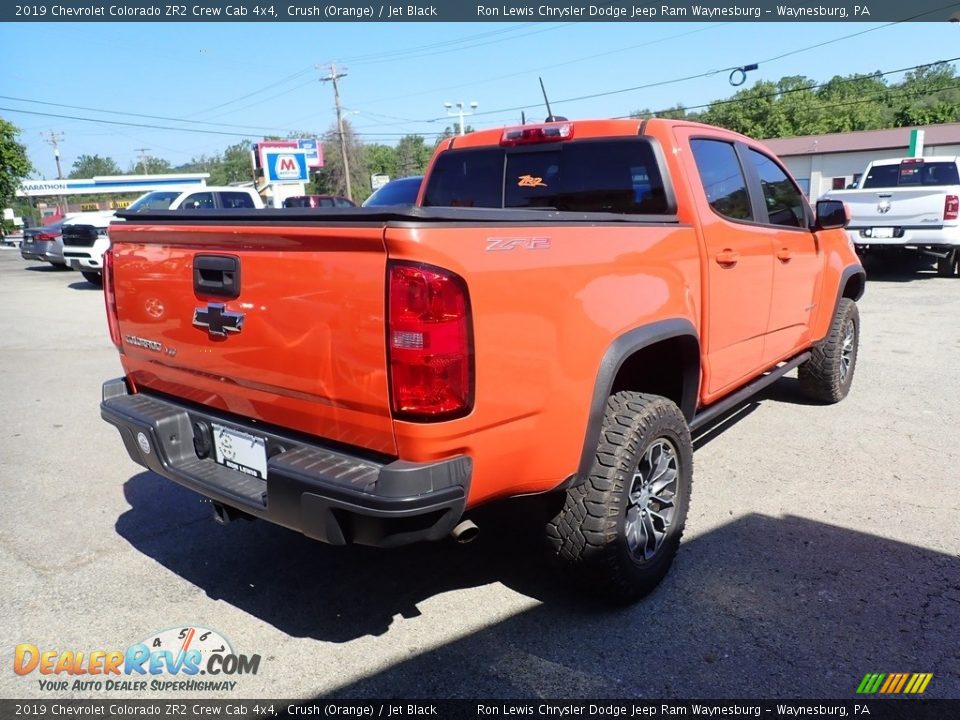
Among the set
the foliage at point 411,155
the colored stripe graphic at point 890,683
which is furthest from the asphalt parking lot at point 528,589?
the foliage at point 411,155

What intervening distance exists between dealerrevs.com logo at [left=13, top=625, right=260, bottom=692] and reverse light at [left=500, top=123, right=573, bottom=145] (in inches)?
110

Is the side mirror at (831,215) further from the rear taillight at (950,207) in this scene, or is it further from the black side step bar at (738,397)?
the rear taillight at (950,207)

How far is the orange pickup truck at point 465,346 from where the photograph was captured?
2.16 m

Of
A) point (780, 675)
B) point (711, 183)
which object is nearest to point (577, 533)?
point (780, 675)

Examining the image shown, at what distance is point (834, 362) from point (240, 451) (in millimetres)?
4507

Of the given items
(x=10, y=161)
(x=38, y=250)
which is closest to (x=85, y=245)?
(x=38, y=250)

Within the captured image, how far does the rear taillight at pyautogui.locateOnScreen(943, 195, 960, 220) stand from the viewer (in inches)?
451

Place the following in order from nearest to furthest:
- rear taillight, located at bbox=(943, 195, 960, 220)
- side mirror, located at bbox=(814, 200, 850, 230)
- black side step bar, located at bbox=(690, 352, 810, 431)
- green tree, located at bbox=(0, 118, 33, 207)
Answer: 1. black side step bar, located at bbox=(690, 352, 810, 431)
2. side mirror, located at bbox=(814, 200, 850, 230)
3. rear taillight, located at bbox=(943, 195, 960, 220)
4. green tree, located at bbox=(0, 118, 33, 207)

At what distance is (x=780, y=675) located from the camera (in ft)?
8.30

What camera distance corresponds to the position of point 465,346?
2.16 meters

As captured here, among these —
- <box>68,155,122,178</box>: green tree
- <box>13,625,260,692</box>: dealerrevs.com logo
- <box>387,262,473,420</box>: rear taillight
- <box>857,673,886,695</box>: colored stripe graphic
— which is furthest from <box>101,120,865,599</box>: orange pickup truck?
<box>68,155,122,178</box>: green tree

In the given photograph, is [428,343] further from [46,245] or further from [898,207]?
[46,245]

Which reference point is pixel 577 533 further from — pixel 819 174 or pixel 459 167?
pixel 819 174

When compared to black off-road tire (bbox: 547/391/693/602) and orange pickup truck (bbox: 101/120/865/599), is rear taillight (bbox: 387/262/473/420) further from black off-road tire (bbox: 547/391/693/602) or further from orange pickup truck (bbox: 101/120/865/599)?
black off-road tire (bbox: 547/391/693/602)
